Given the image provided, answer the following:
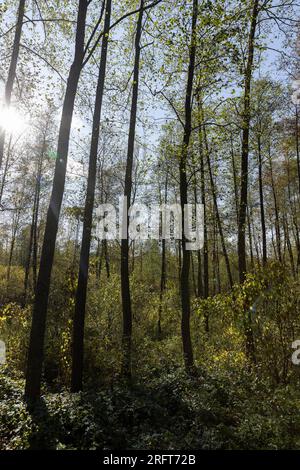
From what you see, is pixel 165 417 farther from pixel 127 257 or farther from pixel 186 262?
pixel 127 257

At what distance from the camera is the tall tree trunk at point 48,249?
6.24 meters

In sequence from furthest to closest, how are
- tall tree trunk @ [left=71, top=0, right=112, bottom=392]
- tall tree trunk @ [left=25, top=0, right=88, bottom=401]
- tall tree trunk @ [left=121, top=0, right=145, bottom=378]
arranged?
tall tree trunk @ [left=121, top=0, right=145, bottom=378] < tall tree trunk @ [left=71, top=0, right=112, bottom=392] < tall tree trunk @ [left=25, top=0, right=88, bottom=401]

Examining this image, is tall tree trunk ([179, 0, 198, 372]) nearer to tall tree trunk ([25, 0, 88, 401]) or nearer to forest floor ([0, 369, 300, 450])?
forest floor ([0, 369, 300, 450])

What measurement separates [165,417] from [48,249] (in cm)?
388

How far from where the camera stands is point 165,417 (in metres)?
5.60

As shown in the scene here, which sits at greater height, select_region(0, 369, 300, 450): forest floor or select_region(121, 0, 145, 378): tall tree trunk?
select_region(121, 0, 145, 378): tall tree trunk

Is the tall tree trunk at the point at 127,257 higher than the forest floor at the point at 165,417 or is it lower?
higher

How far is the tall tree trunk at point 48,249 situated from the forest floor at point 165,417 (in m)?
0.54

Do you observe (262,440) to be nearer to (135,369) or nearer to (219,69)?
(135,369)

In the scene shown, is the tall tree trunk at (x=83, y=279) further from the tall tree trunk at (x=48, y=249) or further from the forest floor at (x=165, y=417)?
the tall tree trunk at (x=48, y=249)

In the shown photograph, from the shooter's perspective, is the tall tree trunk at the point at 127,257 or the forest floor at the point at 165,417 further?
the tall tree trunk at the point at 127,257

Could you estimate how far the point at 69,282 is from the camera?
377 inches

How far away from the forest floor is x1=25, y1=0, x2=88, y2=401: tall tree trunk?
0.54m

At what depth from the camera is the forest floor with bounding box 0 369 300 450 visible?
179 inches
